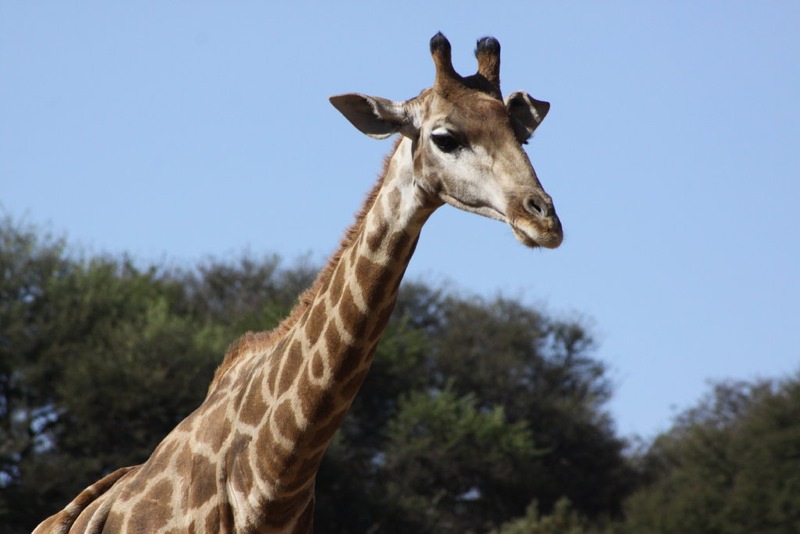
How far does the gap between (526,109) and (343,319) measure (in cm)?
155

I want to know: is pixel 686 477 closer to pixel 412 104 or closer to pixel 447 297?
pixel 447 297

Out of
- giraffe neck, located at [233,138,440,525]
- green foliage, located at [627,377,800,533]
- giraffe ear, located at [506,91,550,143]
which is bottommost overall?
giraffe neck, located at [233,138,440,525]

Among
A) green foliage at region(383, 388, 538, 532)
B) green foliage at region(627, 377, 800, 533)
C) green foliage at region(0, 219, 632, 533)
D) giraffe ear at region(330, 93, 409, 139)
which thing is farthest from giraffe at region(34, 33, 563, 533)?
green foliage at region(383, 388, 538, 532)

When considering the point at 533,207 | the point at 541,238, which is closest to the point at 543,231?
the point at 541,238

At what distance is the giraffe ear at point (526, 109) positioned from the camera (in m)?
7.44

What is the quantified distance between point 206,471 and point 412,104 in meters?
2.29

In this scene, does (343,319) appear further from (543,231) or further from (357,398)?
(357,398)

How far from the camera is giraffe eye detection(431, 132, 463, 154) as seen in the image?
6.88 meters

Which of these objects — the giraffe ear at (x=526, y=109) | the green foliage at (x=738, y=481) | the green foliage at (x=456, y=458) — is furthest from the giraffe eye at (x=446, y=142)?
the green foliage at (x=456, y=458)

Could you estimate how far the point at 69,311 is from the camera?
38.8 meters

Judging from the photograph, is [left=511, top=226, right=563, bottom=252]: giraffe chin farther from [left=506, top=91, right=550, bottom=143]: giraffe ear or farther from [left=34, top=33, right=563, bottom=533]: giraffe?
[left=506, top=91, right=550, bottom=143]: giraffe ear

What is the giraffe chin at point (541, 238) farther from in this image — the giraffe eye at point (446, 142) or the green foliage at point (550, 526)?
the green foliage at point (550, 526)

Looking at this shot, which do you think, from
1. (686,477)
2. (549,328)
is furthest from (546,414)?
(686,477)

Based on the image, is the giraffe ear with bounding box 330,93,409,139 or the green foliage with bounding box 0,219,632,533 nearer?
the giraffe ear with bounding box 330,93,409,139
